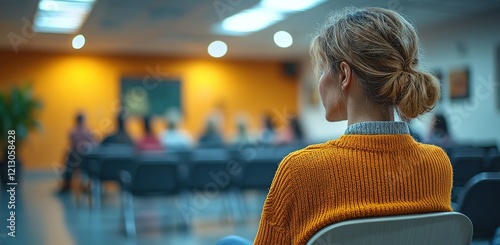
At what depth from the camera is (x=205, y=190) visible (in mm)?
5281

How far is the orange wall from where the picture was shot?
11984 mm

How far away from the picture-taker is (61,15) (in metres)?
7.79

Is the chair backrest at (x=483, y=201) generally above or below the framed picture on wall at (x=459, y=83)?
below

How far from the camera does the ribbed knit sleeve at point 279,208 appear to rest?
0.96m

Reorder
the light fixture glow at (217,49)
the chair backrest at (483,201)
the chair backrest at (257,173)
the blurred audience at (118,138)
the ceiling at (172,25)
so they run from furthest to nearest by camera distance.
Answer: the light fixture glow at (217,49)
the blurred audience at (118,138)
the ceiling at (172,25)
the chair backrest at (257,173)
the chair backrest at (483,201)

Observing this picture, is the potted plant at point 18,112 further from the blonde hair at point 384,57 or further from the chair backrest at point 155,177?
the blonde hair at point 384,57

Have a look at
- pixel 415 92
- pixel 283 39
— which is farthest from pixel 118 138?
pixel 415 92

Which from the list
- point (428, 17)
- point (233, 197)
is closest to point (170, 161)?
point (233, 197)

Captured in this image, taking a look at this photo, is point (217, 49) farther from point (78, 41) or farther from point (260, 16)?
point (260, 16)

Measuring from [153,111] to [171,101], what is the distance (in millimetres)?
566

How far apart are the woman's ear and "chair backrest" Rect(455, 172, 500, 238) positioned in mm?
1420

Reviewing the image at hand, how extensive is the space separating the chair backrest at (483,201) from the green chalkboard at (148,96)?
11.2 meters

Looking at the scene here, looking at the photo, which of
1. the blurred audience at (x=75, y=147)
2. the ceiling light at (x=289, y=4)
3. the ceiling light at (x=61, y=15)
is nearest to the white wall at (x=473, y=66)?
the ceiling light at (x=289, y=4)

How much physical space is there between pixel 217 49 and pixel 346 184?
11.4 metres
